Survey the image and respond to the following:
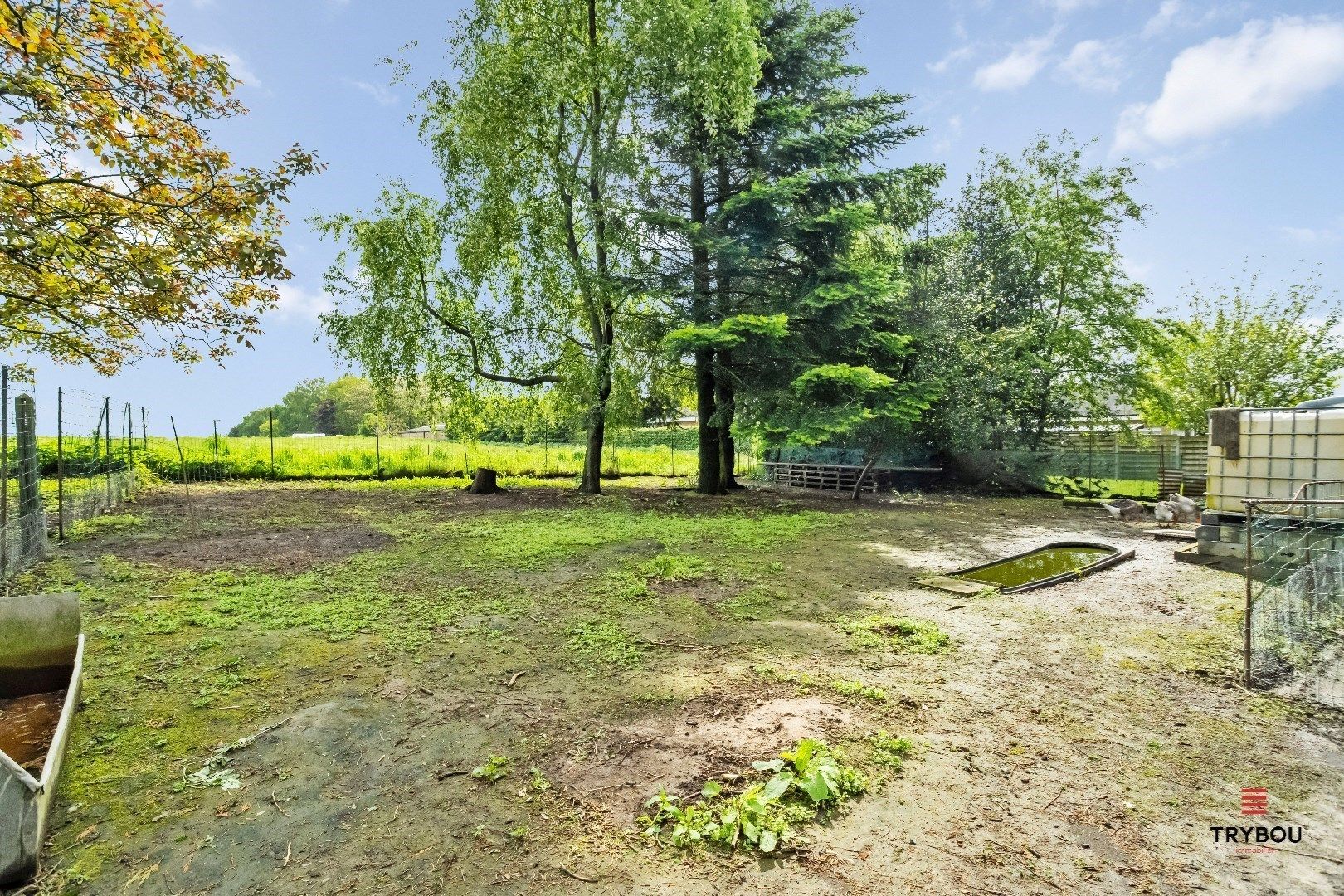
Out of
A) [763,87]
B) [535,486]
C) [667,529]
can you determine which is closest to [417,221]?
[535,486]

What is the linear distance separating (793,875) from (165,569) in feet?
25.1

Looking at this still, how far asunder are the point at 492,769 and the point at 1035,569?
693cm

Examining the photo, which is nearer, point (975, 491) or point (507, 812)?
point (507, 812)

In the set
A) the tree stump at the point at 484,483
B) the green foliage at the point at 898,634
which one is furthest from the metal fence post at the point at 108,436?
the green foliage at the point at 898,634

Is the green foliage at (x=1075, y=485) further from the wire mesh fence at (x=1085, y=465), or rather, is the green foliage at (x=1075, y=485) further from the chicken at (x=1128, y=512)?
the chicken at (x=1128, y=512)

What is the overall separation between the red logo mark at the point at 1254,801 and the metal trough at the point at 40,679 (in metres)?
4.90

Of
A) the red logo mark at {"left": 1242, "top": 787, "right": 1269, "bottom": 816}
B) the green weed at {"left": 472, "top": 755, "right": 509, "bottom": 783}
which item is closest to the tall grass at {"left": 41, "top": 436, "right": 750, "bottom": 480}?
the green weed at {"left": 472, "top": 755, "right": 509, "bottom": 783}

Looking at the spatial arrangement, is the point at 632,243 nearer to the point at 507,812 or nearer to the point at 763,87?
the point at 763,87

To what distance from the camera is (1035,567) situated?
7645 mm

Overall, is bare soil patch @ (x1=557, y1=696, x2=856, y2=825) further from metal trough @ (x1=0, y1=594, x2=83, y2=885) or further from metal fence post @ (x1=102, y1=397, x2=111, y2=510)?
metal fence post @ (x1=102, y1=397, x2=111, y2=510)

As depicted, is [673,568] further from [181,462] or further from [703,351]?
[181,462]

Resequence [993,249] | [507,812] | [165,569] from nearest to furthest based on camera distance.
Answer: [507,812]
[165,569]
[993,249]

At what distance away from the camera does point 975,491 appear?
631 inches

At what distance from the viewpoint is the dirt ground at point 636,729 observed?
7.72 feet
